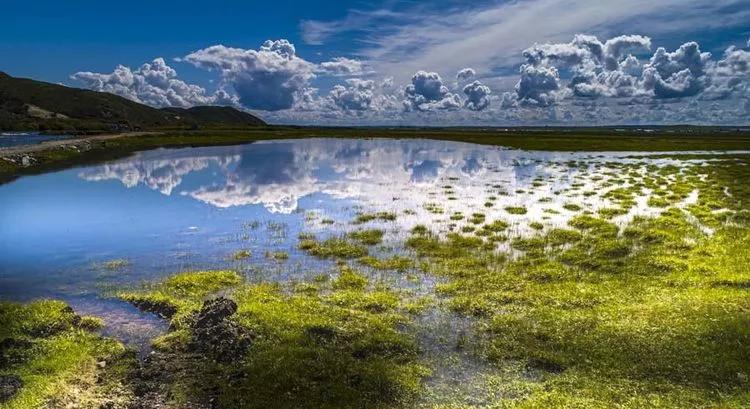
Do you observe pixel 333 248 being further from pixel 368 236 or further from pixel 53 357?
pixel 53 357

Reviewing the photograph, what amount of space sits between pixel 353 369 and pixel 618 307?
510 inches

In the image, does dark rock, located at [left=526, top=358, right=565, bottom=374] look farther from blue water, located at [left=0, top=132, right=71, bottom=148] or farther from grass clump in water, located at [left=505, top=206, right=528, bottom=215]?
blue water, located at [left=0, top=132, right=71, bottom=148]

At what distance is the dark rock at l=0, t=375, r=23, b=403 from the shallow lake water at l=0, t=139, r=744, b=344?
4150 millimetres

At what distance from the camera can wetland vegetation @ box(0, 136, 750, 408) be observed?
49.5 feet

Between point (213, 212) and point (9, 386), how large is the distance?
31938mm

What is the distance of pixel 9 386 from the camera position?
14.6 m

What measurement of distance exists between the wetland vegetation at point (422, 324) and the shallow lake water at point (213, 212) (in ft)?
2.34

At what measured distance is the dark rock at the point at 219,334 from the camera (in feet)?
57.0

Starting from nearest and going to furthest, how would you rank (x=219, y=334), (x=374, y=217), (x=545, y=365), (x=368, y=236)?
(x=545, y=365) < (x=219, y=334) < (x=368, y=236) < (x=374, y=217)

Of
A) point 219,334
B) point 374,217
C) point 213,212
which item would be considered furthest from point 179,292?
point 213,212

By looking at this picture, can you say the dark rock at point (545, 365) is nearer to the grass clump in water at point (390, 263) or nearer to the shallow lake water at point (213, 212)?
the shallow lake water at point (213, 212)

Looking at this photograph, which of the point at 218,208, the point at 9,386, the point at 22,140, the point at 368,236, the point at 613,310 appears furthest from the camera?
the point at 22,140

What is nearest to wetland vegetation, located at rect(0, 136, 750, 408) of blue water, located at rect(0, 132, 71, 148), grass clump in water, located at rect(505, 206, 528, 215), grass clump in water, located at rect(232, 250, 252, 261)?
grass clump in water, located at rect(232, 250, 252, 261)

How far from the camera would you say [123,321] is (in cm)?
2030
